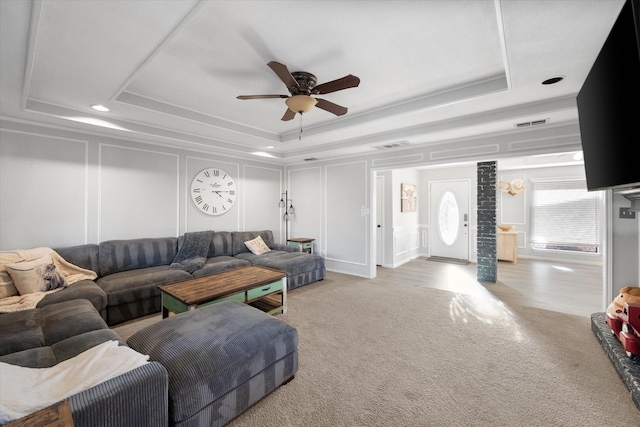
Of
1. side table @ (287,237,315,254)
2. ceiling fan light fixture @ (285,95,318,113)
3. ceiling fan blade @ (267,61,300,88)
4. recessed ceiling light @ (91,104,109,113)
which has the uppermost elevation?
recessed ceiling light @ (91,104,109,113)

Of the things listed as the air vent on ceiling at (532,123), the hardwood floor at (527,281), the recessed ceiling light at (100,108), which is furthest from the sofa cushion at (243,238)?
the air vent on ceiling at (532,123)

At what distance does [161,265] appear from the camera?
386 centimetres

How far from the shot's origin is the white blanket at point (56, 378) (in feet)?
3.17

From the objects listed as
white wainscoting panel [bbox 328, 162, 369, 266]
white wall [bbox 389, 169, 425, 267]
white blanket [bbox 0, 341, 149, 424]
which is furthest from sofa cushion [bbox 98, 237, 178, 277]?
white wall [bbox 389, 169, 425, 267]

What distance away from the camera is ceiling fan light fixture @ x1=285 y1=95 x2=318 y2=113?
2.28 metres

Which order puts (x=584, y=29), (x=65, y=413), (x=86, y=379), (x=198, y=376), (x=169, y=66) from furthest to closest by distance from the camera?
1. (x=169, y=66)
2. (x=584, y=29)
3. (x=198, y=376)
4. (x=86, y=379)
5. (x=65, y=413)

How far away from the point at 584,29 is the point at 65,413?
3.21 metres

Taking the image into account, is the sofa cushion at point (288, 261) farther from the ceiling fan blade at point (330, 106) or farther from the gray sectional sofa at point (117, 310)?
the ceiling fan blade at point (330, 106)

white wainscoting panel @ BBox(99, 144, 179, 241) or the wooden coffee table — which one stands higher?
white wainscoting panel @ BBox(99, 144, 179, 241)

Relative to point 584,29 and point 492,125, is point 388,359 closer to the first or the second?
point 584,29

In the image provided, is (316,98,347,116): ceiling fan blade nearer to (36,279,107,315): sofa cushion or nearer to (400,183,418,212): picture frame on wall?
(36,279,107,315): sofa cushion

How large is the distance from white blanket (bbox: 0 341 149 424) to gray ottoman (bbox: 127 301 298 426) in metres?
0.23

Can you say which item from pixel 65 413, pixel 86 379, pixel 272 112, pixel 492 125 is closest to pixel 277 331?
pixel 86 379

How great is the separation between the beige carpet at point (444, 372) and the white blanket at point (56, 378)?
818mm
